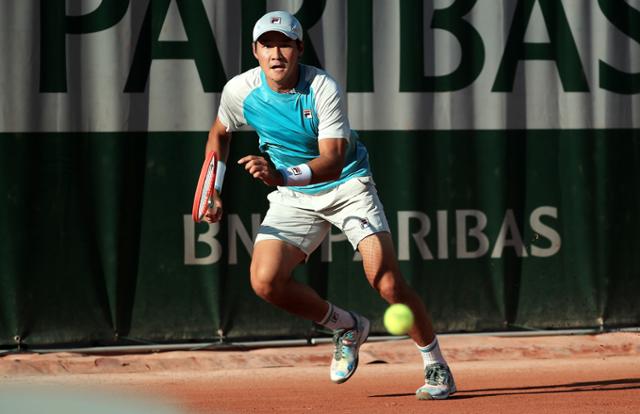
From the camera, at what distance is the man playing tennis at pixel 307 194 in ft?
16.5

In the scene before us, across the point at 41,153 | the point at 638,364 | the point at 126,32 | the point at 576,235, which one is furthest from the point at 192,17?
the point at 638,364

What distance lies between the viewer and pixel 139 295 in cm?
686

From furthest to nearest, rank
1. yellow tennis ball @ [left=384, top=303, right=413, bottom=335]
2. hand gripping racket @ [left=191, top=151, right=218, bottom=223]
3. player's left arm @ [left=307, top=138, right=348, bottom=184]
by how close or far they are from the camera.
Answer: yellow tennis ball @ [left=384, top=303, right=413, bottom=335] < hand gripping racket @ [left=191, top=151, right=218, bottom=223] < player's left arm @ [left=307, top=138, right=348, bottom=184]

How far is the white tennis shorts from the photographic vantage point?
5254mm

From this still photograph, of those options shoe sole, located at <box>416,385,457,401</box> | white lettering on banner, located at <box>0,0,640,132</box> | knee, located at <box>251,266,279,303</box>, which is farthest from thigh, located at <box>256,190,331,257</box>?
white lettering on banner, located at <box>0,0,640,132</box>

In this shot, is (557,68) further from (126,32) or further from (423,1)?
(126,32)

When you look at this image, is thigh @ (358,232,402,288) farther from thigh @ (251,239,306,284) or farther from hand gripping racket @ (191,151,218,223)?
hand gripping racket @ (191,151,218,223)

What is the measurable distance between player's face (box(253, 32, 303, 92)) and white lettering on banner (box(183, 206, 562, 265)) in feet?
6.37

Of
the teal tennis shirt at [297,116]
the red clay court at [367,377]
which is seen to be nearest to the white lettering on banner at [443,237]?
the red clay court at [367,377]

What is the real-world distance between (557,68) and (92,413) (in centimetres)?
364

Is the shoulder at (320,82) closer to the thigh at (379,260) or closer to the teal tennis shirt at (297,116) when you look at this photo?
the teal tennis shirt at (297,116)

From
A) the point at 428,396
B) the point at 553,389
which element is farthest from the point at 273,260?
the point at 553,389

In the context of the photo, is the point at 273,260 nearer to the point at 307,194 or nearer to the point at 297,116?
the point at 307,194

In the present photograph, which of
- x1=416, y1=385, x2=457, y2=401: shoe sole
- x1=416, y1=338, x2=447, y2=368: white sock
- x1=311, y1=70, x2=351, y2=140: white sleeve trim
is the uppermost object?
x1=311, y1=70, x2=351, y2=140: white sleeve trim
